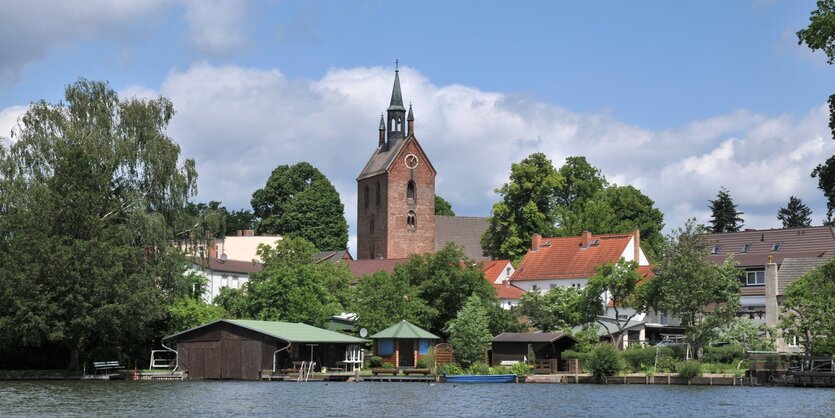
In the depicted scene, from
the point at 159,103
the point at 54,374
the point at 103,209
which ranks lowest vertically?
the point at 54,374

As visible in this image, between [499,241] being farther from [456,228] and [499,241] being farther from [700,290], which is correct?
[700,290]

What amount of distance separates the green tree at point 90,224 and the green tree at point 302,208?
4814 cm

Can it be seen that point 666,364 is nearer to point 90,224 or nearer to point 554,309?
point 554,309

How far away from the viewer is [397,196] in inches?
4633

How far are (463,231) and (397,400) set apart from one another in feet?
255

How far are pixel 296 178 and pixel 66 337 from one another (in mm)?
63950

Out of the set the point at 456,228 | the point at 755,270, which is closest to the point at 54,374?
the point at 755,270

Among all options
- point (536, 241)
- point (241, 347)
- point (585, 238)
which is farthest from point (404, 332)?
point (536, 241)

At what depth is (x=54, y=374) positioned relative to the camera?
6962 centimetres

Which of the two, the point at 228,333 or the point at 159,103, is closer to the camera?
the point at 228,333

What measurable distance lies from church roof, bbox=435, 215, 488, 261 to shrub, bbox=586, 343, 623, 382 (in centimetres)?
6127

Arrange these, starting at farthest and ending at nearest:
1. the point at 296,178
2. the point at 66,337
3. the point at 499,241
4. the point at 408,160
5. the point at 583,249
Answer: the point at 296,178 < the point at 408,160 < the point at 499,241 < the point at 583,249 < the point at 66,337

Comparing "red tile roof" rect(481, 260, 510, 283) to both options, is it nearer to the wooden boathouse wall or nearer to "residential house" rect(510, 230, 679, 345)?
"residential house" rect(510, 230, 679, 345)

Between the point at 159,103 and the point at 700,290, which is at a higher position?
the point at 159,103
